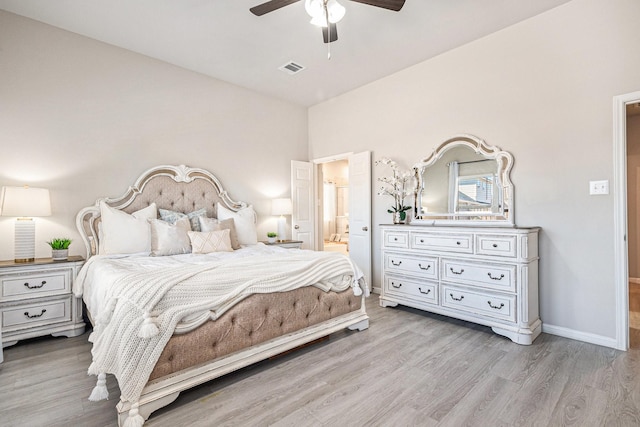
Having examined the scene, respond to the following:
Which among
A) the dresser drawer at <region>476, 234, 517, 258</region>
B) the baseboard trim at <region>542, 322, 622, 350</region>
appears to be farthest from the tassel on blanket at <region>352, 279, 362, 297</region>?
the baseboard trim at <region>542, 322, 622, 350</region>

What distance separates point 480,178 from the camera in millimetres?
3348

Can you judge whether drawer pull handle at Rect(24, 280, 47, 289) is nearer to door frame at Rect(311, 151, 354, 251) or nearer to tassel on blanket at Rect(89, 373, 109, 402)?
tassel on blanket at Rect(89, 373, 109, 402)

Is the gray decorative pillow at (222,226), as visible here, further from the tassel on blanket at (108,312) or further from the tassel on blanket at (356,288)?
the tassel on blanket at (108,312)

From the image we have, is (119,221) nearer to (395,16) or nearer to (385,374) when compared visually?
(385,374)

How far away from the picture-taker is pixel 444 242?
3.22 meters

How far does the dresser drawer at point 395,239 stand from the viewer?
3561mm

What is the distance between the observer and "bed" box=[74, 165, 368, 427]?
1.73 metres

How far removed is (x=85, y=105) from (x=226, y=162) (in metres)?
1.64

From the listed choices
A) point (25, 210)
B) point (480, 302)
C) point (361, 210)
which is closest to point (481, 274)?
point (480, 302)

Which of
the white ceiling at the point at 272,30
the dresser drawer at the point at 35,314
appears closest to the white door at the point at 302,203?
the white ceiling at the point at 272,30

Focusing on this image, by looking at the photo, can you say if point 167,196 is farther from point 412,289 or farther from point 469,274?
point 469,274

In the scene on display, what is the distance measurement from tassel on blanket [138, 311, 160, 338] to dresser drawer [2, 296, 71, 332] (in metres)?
1.83

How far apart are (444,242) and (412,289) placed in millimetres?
655

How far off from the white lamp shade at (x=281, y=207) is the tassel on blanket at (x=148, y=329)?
3.01 meters
